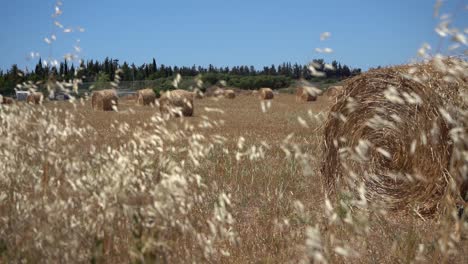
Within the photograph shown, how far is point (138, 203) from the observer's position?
2.50m

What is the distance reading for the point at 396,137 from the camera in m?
5.29

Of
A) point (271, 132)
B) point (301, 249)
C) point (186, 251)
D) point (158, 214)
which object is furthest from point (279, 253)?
point (271, 132)

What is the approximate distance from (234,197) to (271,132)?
6.58 metres

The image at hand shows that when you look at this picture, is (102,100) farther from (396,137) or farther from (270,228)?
(270,228)

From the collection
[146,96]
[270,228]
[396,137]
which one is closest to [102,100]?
[146,96]

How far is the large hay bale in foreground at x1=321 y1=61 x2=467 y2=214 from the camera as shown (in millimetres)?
4621

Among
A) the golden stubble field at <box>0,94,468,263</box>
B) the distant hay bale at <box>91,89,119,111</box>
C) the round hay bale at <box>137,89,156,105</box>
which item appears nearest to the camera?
the golden stubble field at <box>0,94,468,263</box>

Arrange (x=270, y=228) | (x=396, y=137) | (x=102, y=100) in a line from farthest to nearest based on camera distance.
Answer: (x=102, y=100), (x=396, y=137), (x=270, y=228)

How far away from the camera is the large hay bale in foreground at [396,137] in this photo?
15.2 feet

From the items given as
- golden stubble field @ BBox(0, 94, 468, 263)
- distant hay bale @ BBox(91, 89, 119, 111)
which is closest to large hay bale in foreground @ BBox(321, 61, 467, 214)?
golden stubble field @ BBox(0, 94, 468, 263)

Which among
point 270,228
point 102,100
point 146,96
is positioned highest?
point 102,100

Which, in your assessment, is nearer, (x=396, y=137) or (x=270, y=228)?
(x=270, y=228)

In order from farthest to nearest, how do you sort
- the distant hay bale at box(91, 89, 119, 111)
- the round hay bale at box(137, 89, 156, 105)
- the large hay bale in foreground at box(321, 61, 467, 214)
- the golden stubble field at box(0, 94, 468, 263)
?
the round hay bale at box(137, 89, 156, 105) < the distant hay bale at box(91, 89, 119, 111) < the large hay bale in foreground at box(321, 61, 467, 214) < the golden stubble field at box(0, 94, 468, 263)

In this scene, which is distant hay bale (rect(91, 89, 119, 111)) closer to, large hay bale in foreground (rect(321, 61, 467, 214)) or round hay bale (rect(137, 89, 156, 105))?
round hay bale (rect(137, 89, 156, 105))
